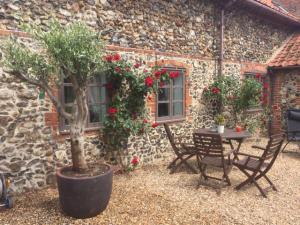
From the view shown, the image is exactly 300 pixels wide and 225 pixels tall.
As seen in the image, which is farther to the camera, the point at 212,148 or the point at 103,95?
the point at 103,95

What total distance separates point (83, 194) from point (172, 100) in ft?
12.0

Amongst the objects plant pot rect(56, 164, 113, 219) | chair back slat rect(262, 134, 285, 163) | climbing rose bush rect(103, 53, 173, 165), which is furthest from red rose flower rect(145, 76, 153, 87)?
chair back slat rect(262, 134, 285, 163)

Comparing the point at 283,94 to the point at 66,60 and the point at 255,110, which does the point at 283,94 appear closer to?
the point at 255,110

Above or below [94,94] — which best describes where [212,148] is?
below

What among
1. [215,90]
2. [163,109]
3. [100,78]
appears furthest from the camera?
[215,90]

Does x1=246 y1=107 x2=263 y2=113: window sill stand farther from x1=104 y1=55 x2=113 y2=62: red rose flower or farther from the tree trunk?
the tree trunk

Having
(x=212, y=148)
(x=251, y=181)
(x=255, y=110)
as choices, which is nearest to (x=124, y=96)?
(x=212, y=148)

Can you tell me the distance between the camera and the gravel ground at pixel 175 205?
131 inches

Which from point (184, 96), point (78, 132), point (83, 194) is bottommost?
point (83, 194)

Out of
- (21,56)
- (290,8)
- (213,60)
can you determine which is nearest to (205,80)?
(213,60)

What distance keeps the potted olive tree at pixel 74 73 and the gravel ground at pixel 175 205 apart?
11.3 inches

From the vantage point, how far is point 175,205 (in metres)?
3.76

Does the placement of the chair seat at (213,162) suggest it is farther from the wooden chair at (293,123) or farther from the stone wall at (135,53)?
the wooden chair at (293,123)

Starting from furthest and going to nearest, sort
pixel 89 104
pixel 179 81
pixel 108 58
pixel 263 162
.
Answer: pixel 179 81 → pixel 89 104 → pixel 108 58 → pixel 263 162
